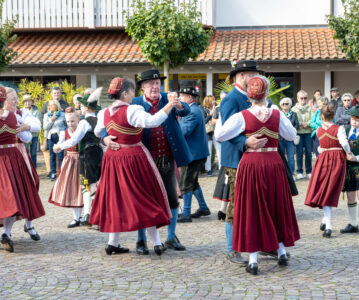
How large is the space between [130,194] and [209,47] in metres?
15.4

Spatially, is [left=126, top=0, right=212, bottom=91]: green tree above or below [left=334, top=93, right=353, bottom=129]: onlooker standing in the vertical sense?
above

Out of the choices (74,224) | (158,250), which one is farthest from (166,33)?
(158,250)

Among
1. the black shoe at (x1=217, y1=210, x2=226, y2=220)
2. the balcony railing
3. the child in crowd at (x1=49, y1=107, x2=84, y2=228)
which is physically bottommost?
the black shoe at (x1=217, y1=210, x2=226, y2=220)

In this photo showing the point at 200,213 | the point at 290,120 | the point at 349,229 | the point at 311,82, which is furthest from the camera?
the point at 311,82

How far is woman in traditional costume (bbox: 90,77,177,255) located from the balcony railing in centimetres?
1644

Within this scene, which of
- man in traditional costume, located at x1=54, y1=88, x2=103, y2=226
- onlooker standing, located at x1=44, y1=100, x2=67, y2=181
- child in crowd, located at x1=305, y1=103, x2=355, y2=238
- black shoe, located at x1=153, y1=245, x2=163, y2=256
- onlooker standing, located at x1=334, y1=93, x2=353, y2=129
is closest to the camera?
black shoe, located at x1=153, y1=245, x2=163, y2=256

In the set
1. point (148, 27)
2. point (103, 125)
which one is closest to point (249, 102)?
point (103, 125)

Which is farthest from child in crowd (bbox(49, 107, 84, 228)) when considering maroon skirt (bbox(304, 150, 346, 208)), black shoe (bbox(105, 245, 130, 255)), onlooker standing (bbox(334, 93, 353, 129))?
onlooker standing (bbox(334, 93, 353, 129))

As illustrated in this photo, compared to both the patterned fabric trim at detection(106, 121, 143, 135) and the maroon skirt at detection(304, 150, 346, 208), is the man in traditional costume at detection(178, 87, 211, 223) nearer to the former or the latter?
the maroon skirt at detection(304, 150, 346, 208)

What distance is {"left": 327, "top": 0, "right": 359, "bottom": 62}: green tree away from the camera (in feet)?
53.3

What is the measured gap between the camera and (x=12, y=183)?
692cm

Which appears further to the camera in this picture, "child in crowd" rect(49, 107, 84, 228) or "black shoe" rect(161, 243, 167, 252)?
"child in crowd" rect(49, 107, 84, 228)

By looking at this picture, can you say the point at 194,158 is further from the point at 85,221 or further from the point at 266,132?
the point at 266,132

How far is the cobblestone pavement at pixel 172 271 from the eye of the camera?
5203 mm
